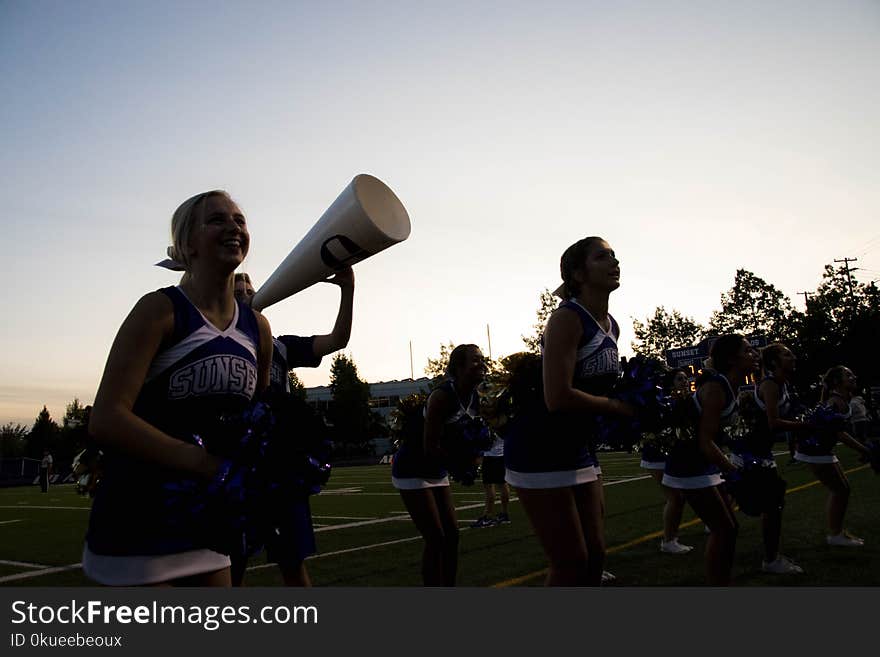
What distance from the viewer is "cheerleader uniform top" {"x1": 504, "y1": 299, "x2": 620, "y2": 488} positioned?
10.9 feet

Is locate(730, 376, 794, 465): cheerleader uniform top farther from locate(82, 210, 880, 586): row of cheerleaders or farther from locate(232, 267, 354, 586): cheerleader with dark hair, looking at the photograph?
locate(232, 267, 354, 586): cheerleader with dark hair

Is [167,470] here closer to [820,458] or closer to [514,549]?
[514,549]

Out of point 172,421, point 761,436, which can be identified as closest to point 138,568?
point 172,421

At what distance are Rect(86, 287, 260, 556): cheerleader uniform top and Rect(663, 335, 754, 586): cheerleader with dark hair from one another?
2.84 m

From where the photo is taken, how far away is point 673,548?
7.19m

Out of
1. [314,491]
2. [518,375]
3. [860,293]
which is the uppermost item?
[860,293]

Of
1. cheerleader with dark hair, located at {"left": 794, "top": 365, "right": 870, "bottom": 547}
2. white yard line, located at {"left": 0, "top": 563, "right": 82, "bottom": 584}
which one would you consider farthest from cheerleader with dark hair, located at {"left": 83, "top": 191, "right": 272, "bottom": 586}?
white yard line, located at {"left": 0, "top": 563, "right": 82, "bottom": 584}

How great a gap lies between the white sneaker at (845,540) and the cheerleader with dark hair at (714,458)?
2.94 m

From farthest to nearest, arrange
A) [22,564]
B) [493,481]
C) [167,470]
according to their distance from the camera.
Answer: [493,481] → [22,564] → [167,470]

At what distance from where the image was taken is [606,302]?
12.0 ft

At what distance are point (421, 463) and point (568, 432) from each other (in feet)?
5.68
